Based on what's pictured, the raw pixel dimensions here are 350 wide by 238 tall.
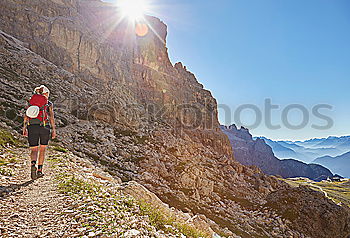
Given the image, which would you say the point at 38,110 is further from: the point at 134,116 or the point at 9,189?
the point at 134,116

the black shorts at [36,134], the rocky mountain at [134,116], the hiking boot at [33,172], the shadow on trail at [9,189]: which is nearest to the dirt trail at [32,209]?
the shadow on trail at [9,189]

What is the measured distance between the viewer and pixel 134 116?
57625mm

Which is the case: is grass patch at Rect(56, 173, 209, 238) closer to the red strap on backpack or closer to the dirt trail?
the dirt trail

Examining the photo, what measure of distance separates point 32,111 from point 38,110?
0.23m

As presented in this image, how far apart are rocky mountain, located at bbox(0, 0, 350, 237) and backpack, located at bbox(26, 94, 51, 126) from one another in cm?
1372

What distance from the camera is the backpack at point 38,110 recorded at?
880 cm

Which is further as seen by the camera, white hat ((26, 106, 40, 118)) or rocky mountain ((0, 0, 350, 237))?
rocky mountain ((0, 0, 350, 237))

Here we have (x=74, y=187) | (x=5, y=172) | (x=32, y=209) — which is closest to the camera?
(x=32, y=209)

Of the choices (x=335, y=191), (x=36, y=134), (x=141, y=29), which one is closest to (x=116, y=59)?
(x=141, y=29)

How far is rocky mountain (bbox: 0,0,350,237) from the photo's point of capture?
26656 millimetres

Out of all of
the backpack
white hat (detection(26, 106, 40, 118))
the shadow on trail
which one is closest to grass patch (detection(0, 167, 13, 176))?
the shadow on trail

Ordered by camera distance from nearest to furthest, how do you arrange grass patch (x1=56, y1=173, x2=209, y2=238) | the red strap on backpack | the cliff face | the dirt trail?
the dirt trail → grass patch (x1=56, y1=173, x2=209, y2=238) → the red strap on backpack → the cliff face

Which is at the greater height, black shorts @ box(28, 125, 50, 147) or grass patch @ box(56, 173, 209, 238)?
black shorts @ box(28, 125, 50, 147)

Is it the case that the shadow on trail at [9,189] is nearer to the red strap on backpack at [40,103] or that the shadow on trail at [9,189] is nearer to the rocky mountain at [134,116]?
the red strap on backpack at [40,103]
